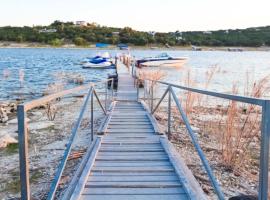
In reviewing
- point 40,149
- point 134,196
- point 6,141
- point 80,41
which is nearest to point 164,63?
point 6,141

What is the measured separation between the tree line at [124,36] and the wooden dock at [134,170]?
93389 mm

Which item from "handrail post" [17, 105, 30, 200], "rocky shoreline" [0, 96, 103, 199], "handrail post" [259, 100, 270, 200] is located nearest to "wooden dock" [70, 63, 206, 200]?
"rocky shoreline" [0, 96, 103, 199]

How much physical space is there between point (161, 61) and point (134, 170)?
35.6 meters

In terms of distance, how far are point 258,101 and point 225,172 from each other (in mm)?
4130

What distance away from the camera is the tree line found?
333 ft

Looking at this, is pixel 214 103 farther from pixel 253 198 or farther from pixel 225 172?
pixel 253 198

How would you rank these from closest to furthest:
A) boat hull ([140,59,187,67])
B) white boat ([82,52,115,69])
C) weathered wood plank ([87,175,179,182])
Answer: weathered wood plank ([87,175,179,182]) < boat hull ([140,59,187,67]) < white boat ([82,52,115,69])

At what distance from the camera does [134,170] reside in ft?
15.3

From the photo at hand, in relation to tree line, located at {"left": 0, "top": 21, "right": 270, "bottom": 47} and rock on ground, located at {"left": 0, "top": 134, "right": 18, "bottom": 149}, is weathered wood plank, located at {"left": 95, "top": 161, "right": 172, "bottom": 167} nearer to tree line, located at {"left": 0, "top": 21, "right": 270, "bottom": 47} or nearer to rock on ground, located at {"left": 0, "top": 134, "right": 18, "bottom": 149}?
rock on ground, located at {"left": 0, "top": 134, "right": 18, "bottom": 149}

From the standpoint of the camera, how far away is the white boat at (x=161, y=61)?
37.5 metres

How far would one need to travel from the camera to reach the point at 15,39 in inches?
4449

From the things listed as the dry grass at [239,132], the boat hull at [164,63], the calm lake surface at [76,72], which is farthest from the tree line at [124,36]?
the dry grass at [239,132]

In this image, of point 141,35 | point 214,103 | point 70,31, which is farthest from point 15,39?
point 214,103

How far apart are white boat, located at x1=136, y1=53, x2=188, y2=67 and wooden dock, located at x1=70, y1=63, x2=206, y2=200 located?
30.4 m
